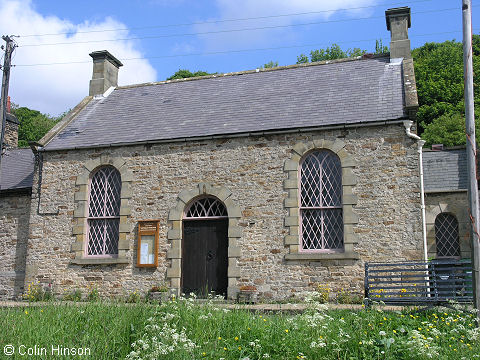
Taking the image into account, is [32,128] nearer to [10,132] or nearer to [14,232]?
[10,132]

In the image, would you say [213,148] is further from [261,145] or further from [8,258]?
→ [8,258]

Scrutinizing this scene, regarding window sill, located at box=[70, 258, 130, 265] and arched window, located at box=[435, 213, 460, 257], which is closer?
window sill, located at box=[70, 258, 130, 265]

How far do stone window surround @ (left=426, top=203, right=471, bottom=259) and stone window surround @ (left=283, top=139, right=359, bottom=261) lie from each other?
21.3 feet

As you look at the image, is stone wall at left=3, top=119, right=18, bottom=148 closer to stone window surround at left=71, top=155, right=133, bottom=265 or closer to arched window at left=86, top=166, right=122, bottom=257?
stone window surround at left=71, top=155, right=133, bottom=265

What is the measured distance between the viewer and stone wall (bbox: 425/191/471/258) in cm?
1692

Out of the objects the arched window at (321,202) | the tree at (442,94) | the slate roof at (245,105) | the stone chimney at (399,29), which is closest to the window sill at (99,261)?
the slate roof at (245,105)

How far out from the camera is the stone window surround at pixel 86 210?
536 inches

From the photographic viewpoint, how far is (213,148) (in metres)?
13.6

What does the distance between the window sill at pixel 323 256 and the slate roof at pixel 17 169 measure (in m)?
8.63

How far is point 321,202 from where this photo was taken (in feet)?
41.2

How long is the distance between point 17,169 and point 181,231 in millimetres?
7720

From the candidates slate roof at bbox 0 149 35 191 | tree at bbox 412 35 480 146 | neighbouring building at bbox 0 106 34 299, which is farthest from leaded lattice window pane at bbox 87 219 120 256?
tree at bbox 412 35 480 146

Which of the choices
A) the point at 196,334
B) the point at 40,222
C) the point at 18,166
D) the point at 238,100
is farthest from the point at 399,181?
the point at 18,166

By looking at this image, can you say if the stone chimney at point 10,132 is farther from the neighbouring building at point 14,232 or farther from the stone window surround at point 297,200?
the stone window surround at point 297,200
